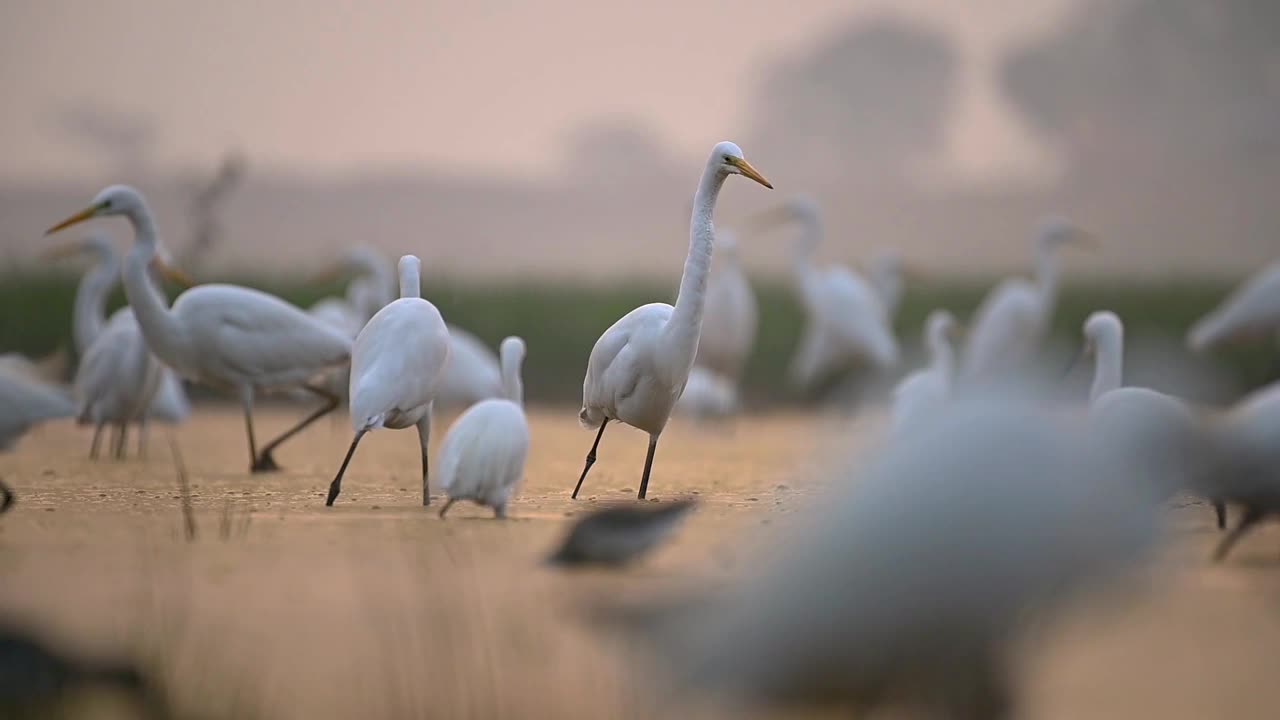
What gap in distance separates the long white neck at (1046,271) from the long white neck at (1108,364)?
7.94m

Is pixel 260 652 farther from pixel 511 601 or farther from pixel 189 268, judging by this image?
pixel 189 268

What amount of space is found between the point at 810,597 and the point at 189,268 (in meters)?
14.7

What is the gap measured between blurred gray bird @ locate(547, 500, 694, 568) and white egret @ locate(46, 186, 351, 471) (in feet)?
14.6

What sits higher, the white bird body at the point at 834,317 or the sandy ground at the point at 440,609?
the white bird body at the point at 834,317

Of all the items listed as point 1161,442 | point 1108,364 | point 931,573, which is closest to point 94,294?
point 1108,364

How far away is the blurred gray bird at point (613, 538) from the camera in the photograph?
4605mm

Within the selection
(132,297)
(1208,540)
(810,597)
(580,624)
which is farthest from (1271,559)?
(132,297)

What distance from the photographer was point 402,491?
7.68 metres

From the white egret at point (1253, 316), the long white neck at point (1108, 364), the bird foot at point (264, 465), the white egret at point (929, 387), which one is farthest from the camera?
the white egret at point (1253, 316)

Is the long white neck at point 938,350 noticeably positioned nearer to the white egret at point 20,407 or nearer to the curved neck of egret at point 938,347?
the curved neck of egret at point 938,347

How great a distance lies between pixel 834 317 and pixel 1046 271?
246 cm

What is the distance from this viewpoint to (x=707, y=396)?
14.9 meters

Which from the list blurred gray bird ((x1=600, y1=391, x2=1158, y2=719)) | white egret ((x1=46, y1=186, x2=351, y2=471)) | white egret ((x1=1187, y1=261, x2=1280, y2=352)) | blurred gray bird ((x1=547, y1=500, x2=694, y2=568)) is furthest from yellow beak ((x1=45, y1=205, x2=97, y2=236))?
white egret ((x1=1187, y1=261, x2=1280, y2=352))

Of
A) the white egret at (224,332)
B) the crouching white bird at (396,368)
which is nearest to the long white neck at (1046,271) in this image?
the white egret at (224,332)
